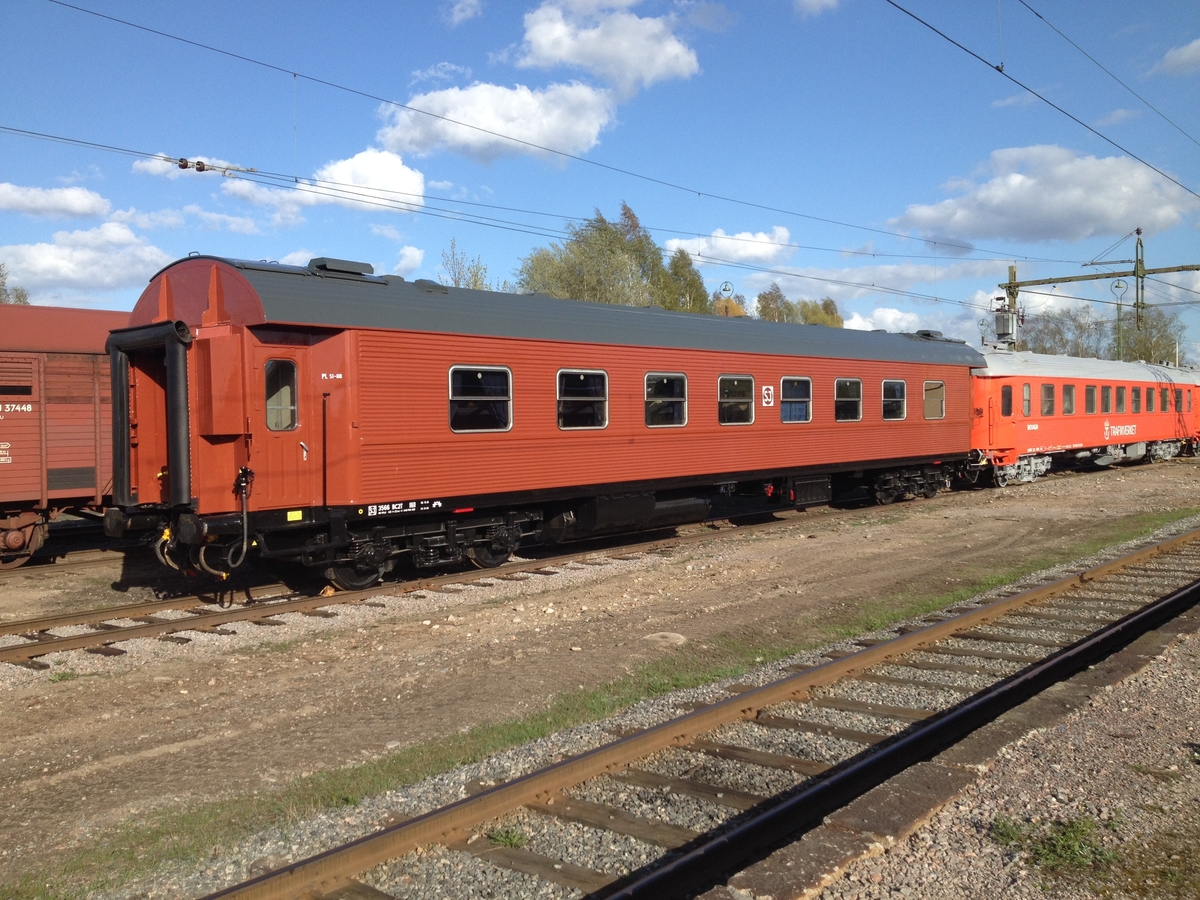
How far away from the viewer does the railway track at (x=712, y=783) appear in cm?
399

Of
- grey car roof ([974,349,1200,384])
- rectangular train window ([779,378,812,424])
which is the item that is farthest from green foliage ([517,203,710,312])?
rectangular train window ([779,378,812,424])

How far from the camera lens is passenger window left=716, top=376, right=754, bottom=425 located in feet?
48.5

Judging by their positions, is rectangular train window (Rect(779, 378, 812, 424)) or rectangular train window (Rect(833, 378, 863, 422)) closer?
rectangular train window (Rect(779, 378, 812, 424))

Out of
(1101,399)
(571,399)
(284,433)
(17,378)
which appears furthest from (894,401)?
(17,378)

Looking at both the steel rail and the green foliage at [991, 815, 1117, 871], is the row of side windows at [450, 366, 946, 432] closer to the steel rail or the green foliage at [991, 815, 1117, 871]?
the steel rail

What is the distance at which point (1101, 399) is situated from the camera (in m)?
27.8

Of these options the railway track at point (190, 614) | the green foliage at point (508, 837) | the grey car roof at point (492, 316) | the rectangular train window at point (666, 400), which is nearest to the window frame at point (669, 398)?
the rectangular train window at point (666, 400)

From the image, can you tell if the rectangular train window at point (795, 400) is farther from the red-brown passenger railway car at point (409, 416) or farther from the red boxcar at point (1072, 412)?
the red boxcar at point (1072, 412)

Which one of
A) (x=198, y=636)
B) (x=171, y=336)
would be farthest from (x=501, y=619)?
(x=171, y=336)

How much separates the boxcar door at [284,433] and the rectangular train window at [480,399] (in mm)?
1729

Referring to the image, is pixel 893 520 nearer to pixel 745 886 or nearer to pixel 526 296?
pixel 526 296

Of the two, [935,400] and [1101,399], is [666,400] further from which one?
[1101,399]

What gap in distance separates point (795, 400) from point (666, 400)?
323 cm

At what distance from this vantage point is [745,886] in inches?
144
